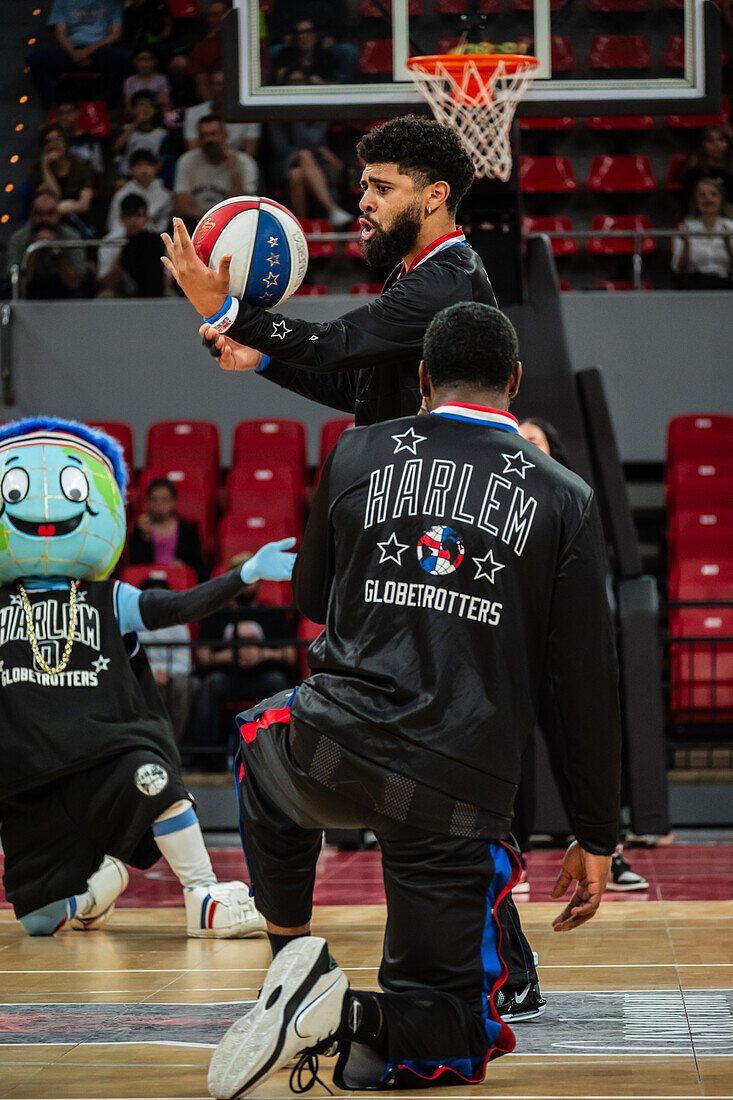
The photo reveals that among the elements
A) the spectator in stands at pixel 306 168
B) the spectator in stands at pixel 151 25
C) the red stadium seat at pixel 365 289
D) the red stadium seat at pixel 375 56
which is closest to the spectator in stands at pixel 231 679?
the red stadium seat at pixel 375 56

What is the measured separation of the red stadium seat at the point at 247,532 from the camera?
919cm

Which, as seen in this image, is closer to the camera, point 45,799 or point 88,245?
point 45,799

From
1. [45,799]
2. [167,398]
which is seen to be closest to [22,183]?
[167,398]

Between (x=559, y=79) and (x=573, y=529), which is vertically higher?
(x=559, y=79)

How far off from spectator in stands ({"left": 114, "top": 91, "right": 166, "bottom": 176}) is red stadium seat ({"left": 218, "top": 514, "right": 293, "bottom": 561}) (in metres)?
3.55

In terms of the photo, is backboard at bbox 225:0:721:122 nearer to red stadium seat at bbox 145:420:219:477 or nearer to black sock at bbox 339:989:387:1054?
red stadium seat at bbox 145:420:219:477

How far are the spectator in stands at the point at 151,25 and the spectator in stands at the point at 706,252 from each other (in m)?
4.47

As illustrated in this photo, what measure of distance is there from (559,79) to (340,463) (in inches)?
183

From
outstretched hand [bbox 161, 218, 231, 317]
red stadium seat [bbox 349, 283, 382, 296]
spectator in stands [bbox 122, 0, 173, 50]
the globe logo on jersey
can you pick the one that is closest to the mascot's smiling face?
outstretched hand [bbox 161, 218, 231, 317]

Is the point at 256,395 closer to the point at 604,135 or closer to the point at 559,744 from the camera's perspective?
the point at 604,135

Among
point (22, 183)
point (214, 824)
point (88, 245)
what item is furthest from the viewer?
point (22, 183)

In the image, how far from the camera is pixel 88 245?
10.4m

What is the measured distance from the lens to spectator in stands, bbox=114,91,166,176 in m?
11.5

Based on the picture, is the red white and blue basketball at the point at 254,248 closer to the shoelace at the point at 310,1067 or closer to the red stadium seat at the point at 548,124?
the shoelace at the point at 310,1067
